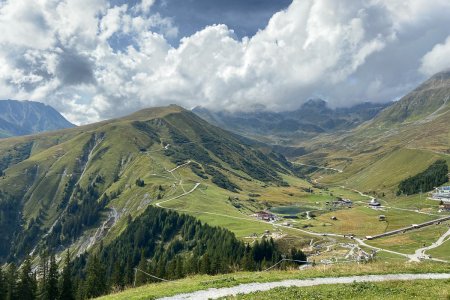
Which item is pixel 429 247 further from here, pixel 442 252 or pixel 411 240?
pixel 411 240

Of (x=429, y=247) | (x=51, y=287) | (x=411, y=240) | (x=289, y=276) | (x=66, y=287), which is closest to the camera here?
(x=289, y=276)

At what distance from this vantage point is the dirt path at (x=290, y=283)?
30.6 m

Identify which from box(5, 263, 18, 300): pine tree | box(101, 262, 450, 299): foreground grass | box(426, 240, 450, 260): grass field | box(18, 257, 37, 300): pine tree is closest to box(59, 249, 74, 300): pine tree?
box(18, 257, 37, 300): pine tree

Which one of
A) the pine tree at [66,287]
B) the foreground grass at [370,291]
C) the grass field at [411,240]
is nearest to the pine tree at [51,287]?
the pine tree at [66,287]

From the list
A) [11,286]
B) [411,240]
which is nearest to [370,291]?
[11,286]

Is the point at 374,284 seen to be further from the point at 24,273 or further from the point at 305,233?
the point at 305,233

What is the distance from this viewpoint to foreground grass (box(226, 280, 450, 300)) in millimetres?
27625

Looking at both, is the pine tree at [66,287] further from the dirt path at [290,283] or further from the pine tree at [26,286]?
the dirt path at [290,283]

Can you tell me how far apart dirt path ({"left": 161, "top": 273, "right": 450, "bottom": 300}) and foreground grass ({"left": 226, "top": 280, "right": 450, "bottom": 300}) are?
155cm

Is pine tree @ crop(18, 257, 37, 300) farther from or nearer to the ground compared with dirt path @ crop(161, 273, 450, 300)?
nearer to the ground

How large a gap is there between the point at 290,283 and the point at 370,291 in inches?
276

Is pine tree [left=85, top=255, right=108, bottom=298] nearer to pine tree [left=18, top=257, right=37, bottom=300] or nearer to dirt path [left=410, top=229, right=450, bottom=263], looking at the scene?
pine tree [left=18, top=257, right=37, bottom=300]

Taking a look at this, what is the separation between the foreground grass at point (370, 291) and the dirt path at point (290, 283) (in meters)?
1.55

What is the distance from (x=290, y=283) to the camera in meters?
33.8
